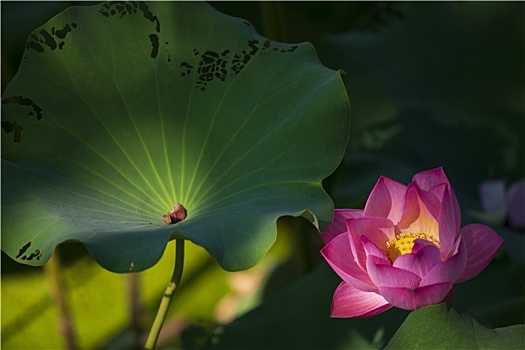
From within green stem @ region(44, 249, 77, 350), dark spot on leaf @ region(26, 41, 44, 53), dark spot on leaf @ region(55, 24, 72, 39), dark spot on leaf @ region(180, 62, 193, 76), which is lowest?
green stem @ region(44, 249, 77, 350)

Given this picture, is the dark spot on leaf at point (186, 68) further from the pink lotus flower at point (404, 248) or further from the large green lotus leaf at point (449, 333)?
Answer: the large green lotus leaf at point (449, 333)

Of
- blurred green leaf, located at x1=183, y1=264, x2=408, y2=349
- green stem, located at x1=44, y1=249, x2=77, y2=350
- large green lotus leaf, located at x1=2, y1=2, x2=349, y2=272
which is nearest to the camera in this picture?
large green lotus leaf, located at x1=2, y1=2, x2=349, y2=272

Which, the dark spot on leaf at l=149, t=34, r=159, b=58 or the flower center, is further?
the dark spot on leaf at l=149, t=34, r=159, b=58

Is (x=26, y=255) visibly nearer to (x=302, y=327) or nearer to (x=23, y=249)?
(x=23, y=249)

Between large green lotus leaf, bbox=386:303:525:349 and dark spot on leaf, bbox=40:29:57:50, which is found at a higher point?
dark spot on leaf, bbox=40:29:57:50

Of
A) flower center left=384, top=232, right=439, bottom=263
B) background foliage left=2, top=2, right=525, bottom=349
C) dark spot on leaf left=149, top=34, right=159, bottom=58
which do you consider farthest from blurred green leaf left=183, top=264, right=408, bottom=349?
dark spot on leaf left=149, top=34, right=159, bottom=58

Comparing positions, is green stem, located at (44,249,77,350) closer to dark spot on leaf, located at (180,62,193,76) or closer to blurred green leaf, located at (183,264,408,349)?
blurred green leaf, located at (183,264,408,349)

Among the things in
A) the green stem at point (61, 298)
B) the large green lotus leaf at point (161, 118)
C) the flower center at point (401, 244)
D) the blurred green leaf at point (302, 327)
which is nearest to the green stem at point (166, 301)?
the large green lotus leaf at point (161, 118)
